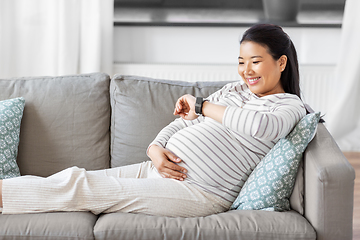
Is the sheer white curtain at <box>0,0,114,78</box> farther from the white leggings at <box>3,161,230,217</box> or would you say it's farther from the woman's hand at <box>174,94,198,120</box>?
the white leggings at <box>3,161,230,217</box>

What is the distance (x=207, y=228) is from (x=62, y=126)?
83 centimetres

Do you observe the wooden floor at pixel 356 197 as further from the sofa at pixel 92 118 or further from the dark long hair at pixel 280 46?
the dark long hair at pixel 280 46

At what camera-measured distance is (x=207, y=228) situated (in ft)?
4.33

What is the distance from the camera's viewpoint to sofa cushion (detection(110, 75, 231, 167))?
5.85 feet

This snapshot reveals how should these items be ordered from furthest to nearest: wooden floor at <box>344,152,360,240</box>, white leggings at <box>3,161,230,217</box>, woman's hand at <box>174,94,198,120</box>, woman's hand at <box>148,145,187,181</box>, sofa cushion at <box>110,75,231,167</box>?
wooden floor at <box>344,152,360,240</box>
sofa cushion at <box>110,75,231,167</box>
woman's hand at <box>174,94,198,120</box>
woman's hand at <box>148,145,187,181</box>
white leggings at <box>3,161,230,217</box>

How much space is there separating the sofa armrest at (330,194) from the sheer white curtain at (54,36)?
1.89 m

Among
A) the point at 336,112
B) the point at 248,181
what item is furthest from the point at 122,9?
the point at 248,181

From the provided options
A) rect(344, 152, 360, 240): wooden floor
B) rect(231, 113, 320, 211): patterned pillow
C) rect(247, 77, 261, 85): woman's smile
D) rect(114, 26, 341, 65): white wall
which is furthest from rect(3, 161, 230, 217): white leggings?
rect(114, 26, 341, 65): white wall

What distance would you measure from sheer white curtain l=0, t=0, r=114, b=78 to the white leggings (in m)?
1.54

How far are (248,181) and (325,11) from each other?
6.72 ft

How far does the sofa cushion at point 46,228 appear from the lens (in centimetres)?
131

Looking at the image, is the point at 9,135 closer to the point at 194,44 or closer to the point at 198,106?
the point at 198,106

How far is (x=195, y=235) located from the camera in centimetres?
131

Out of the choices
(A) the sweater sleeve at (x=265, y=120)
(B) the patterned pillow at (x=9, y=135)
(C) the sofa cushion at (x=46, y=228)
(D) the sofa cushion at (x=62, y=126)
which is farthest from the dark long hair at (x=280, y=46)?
(B) the patterned pillow at (x=9, y=135)
